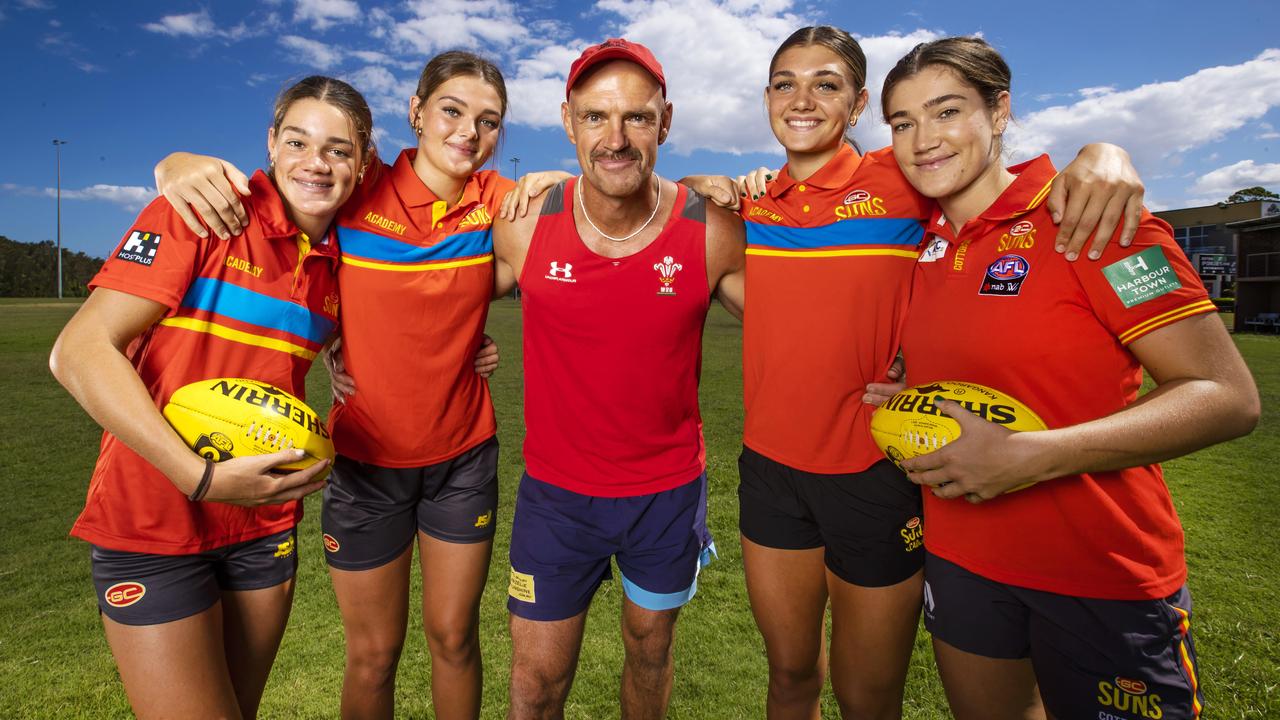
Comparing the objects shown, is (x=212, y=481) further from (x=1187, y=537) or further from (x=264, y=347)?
(x=1187, y=537)

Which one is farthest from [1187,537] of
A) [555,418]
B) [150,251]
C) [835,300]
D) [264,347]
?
[150,251]

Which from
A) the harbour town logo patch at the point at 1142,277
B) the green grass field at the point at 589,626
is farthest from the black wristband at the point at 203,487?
the harbour town logo patch at the point at 1142,277

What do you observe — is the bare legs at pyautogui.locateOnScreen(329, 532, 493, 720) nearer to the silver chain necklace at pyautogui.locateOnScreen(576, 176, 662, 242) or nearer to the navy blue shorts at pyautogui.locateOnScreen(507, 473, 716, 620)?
the navy blue shorts at pyautogui.locateOnScreen(507, 473, 716, 620)

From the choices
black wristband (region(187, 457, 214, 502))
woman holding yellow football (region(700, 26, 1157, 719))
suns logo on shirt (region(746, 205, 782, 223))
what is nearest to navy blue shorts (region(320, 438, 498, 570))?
black wristband (region(187, 457, 214, 502))

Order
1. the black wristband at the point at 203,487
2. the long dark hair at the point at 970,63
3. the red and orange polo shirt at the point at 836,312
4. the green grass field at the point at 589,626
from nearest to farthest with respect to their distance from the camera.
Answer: the black wristband at the point at 203,487 < the long dark hair at the point at 970,63 < the red and orange polo shirt at the point at 836,312 < the green grass field at the point at 589,626

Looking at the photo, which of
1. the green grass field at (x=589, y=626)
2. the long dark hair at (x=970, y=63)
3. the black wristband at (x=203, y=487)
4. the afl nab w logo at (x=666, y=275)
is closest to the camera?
the black wristband at (x=203, y=487)

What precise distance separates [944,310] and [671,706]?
2.44 m

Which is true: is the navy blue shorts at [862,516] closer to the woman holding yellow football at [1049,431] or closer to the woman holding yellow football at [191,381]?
the woman holding yellow football at [1049,431]

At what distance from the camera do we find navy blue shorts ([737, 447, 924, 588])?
8.91ft

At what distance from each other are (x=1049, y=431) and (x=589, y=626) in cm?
313

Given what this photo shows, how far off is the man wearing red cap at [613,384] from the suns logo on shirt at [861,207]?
47 centimetres

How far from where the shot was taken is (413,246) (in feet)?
9.54

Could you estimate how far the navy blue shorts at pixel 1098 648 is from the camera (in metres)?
2.04

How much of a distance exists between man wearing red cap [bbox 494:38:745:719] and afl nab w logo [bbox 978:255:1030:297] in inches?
40.0
